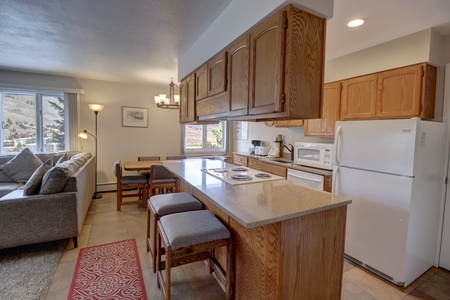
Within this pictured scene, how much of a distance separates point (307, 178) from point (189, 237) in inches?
74.0

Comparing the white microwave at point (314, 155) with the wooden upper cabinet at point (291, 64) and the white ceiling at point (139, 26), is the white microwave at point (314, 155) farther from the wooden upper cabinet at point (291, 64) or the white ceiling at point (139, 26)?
the wooden upper cabinet at point (291, 64)

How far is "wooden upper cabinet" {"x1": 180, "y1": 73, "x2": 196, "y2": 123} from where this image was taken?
2818mm

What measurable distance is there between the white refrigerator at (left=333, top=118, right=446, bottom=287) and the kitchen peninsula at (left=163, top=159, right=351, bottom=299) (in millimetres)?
889

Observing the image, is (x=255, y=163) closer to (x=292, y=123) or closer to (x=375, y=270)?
A: (x=292, y=123)

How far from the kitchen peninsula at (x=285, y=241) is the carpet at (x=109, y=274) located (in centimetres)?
96

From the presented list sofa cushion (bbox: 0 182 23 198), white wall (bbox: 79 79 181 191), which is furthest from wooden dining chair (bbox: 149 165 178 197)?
sofa cushion (bbox: 0 182 23 198)

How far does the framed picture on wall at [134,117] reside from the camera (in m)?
4.86

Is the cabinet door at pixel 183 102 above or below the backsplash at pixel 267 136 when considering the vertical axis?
above

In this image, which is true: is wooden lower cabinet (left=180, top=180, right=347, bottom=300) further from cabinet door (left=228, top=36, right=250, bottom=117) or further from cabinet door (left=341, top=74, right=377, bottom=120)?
cabinet door (left=341, top=74, right=377, bottom=120)

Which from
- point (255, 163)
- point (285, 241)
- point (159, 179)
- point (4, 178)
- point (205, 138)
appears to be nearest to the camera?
point (285, 241)

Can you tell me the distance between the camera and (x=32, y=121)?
428 centimetres

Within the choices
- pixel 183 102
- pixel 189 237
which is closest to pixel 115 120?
pixel 183 102

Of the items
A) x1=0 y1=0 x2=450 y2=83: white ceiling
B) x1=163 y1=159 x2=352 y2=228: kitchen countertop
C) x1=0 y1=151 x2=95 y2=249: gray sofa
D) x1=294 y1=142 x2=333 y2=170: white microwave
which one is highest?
x1=0 y1=0 x2=450 y2=83: white ceiling

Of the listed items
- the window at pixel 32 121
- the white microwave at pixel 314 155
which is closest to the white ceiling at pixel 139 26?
the window at pixel 32 121
